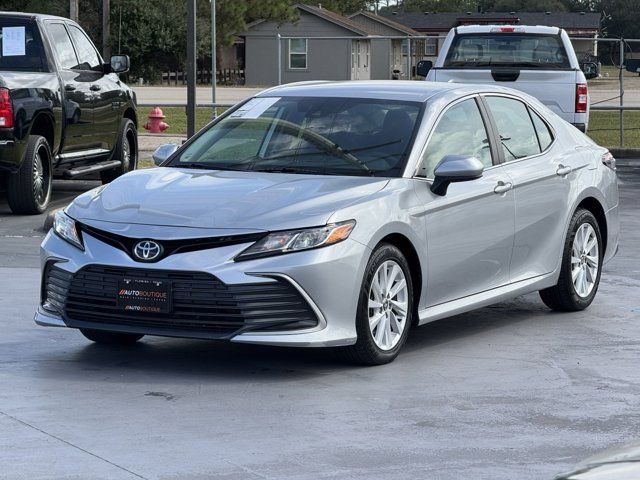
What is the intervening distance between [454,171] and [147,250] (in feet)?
6.01

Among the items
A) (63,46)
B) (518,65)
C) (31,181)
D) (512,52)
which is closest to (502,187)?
(31,181)

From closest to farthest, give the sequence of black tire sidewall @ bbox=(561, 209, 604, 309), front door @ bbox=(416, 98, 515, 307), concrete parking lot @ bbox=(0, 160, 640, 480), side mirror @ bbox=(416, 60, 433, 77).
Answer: concrete parking lot @ bbox=(0, 160, 640, 480) → front door @ bbox=(416, 98, 515, 307) → black tire sidewall @ bbox=(561, 209, 604, 309) → side mirror @ bbox=(416, 60, 433, 77)

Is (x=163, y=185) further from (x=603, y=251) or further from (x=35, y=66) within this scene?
(x=35, y=66)

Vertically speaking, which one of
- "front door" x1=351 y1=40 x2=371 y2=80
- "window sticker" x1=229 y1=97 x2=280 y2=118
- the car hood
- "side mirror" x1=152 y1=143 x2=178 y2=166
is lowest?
"front door" x1=351 y1=40 x2=371 y2=80

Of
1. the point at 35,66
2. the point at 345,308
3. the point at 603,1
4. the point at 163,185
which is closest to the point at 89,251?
the point at 163,185

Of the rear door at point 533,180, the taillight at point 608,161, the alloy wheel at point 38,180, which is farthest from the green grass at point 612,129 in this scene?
the rear door at point 533,180

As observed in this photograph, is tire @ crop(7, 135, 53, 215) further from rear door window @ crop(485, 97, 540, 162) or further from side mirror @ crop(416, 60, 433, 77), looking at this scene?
side mirror @ crop(416, 60, 433, 77)

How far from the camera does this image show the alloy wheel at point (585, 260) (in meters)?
9.96

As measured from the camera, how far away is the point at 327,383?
771 centimetres

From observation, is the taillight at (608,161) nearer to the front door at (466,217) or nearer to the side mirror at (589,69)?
the front door at (466,217)

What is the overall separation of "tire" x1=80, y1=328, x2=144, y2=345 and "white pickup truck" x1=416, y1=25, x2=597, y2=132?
35.9 feet

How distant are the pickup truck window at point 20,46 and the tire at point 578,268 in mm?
7622

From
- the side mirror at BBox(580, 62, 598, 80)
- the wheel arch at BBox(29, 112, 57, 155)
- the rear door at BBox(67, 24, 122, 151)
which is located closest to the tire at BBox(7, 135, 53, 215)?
the wheel arch at BBox(29, 112, 57, 155)

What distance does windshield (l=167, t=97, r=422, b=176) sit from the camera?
8.61 meters
